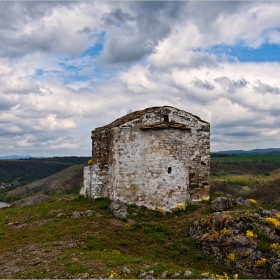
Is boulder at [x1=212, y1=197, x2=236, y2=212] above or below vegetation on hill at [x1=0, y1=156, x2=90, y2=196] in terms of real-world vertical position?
above

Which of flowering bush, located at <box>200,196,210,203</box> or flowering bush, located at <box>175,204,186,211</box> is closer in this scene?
flowering bush, located at <box>175,204,186,211</box>

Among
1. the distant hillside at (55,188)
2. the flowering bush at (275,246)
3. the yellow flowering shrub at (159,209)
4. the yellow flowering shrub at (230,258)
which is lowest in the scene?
A: the distant hillside at (55,188)

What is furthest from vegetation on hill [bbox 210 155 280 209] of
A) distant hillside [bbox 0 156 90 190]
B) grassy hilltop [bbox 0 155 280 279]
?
distant hillside [bbox 0 156 90 190]

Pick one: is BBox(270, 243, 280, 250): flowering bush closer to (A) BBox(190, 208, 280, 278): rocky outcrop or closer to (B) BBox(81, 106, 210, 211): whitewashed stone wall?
(A) BBox(190, 208, 280, 278): rocky outcrop

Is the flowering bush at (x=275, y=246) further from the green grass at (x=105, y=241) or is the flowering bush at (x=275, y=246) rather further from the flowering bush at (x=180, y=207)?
the flowering bush at (x=180, y=207)

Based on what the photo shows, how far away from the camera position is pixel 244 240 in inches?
427

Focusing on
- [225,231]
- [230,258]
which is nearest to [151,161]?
[225,231]

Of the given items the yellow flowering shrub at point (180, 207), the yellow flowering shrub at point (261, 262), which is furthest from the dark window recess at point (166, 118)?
the yellow flowering shrub at point (261, 262)

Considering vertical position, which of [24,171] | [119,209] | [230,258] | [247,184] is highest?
[119,209]

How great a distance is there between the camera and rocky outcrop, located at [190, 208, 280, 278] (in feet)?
32.7

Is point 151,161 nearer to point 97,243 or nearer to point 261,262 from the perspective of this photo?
point 97,243

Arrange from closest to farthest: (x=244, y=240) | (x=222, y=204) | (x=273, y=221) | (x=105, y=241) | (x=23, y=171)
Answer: (x=244, y=240)
(x=273, y=221)
(x=105, y=241)
(x=222, y=204)
(x=23, y=171)

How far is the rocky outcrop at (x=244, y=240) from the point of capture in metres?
9.95

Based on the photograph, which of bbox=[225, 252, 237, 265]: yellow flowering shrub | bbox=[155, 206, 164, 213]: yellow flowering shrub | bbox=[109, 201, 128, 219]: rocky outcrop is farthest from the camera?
bbox=[155, 206, 164, 213]: yellow flowering shrub
